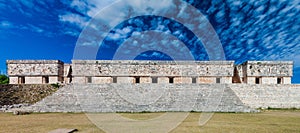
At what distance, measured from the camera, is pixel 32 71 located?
976 inches

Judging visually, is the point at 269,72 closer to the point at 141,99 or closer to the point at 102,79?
the point at 141,99

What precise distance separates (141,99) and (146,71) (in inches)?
358

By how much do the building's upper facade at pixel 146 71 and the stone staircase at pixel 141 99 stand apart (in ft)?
19.7

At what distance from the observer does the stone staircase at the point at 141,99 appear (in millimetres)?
14293

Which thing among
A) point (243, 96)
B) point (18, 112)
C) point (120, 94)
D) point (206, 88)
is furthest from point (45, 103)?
point (243, 96)

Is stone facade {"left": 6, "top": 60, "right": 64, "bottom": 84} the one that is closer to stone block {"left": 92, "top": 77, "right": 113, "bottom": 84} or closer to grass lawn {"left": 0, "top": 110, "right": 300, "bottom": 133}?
stone block {"left": 92, "top": 77, "right": 113, "bottom": 84}

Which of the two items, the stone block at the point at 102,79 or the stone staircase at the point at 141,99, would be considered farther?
the stone block at the point at 102,79

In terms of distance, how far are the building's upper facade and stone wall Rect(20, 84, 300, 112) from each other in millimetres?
5164

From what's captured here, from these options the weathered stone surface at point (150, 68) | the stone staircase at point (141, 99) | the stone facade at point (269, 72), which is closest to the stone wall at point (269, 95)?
the stone staircase at point (141, 99)

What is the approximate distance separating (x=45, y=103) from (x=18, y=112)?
260cm

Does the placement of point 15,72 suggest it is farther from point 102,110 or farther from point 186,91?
point 186,91

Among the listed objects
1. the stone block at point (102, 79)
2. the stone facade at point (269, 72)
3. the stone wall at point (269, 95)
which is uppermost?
the stone facade at point (269, 72)

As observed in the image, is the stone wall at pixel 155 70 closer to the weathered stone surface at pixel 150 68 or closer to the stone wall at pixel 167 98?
the weathered stone surface at pixel 150 68

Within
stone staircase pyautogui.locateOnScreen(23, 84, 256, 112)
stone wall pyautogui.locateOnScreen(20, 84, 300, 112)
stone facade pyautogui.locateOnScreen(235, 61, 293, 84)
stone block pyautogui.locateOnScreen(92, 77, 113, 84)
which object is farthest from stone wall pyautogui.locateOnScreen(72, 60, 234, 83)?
stone staircase pyautogui.locateOnScreen(23, 84, 256, 112)
